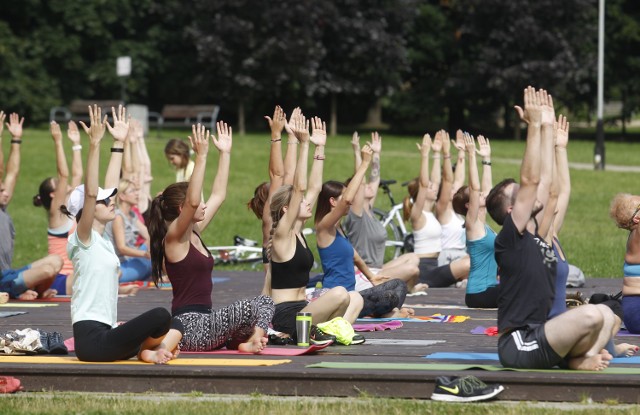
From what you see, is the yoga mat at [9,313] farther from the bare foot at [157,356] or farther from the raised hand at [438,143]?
the raised hand at [438,143]

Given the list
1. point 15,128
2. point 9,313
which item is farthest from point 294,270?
point 15,128

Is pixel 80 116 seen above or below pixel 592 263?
above

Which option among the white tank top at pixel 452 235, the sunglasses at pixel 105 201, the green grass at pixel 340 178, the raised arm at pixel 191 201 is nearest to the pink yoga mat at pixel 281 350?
the raised arm at pixel 191 201

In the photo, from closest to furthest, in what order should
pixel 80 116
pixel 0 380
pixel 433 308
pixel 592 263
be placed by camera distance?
pixel 0 380
pixel 433 308
pixel 592 263
pixel 80 116

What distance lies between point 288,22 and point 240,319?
3618cm

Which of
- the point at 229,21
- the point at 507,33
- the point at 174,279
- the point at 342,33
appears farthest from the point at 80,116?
the point at 174,279

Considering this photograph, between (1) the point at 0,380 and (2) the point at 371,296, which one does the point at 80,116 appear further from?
(1) the point at 0,380

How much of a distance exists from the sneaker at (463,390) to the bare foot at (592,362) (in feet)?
2.65

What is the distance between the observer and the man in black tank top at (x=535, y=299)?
840 cm

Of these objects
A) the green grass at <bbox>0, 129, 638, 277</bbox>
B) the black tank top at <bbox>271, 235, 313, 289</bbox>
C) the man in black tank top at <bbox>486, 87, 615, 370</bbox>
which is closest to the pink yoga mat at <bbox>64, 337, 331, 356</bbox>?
the black tank top at <bbox>271, 235, 313, 289</bbox>

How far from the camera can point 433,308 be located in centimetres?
1355

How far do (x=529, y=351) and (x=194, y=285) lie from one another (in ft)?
8.86

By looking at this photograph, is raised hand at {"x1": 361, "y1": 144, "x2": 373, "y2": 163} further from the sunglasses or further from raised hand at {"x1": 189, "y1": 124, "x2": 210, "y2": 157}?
the sunglasses

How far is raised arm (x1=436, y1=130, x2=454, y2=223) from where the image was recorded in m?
15.8
